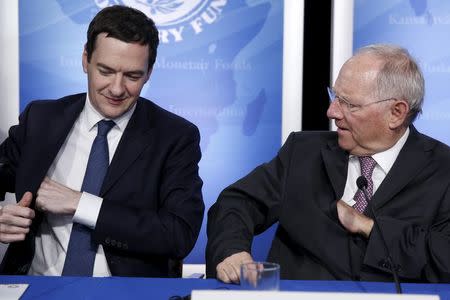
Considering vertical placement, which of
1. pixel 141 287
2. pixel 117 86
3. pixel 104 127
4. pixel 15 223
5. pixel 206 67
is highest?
pixel 206 67

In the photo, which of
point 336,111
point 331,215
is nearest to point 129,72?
point 336,111

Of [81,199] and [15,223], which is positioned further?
[81,199]

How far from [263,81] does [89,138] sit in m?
1.34

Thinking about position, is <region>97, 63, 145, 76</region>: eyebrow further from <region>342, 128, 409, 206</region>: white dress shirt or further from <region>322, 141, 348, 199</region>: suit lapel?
<region>342, 128, 409, 206</region>: white dress shirt

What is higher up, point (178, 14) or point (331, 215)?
point (178, 14)

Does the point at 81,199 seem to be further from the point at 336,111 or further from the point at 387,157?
the point at 387,157

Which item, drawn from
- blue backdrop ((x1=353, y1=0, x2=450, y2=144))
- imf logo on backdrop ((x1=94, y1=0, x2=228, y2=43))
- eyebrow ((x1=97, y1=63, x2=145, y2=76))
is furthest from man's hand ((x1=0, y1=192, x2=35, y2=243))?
blue backdrop ((x1=353, y1=0, x2=450, y2=144))

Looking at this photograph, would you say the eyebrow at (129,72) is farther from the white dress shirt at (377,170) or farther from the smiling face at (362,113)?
the white dress shirt at (377,170)

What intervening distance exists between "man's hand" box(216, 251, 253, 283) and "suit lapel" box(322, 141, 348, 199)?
0.51 metres

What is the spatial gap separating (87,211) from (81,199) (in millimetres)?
47

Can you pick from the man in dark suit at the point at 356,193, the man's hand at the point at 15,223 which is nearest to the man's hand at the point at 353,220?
the man in dark suit at the point at 356,193

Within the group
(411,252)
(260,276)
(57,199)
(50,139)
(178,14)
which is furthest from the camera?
(178,14)

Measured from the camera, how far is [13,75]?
3.72 metres

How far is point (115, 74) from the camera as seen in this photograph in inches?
104
